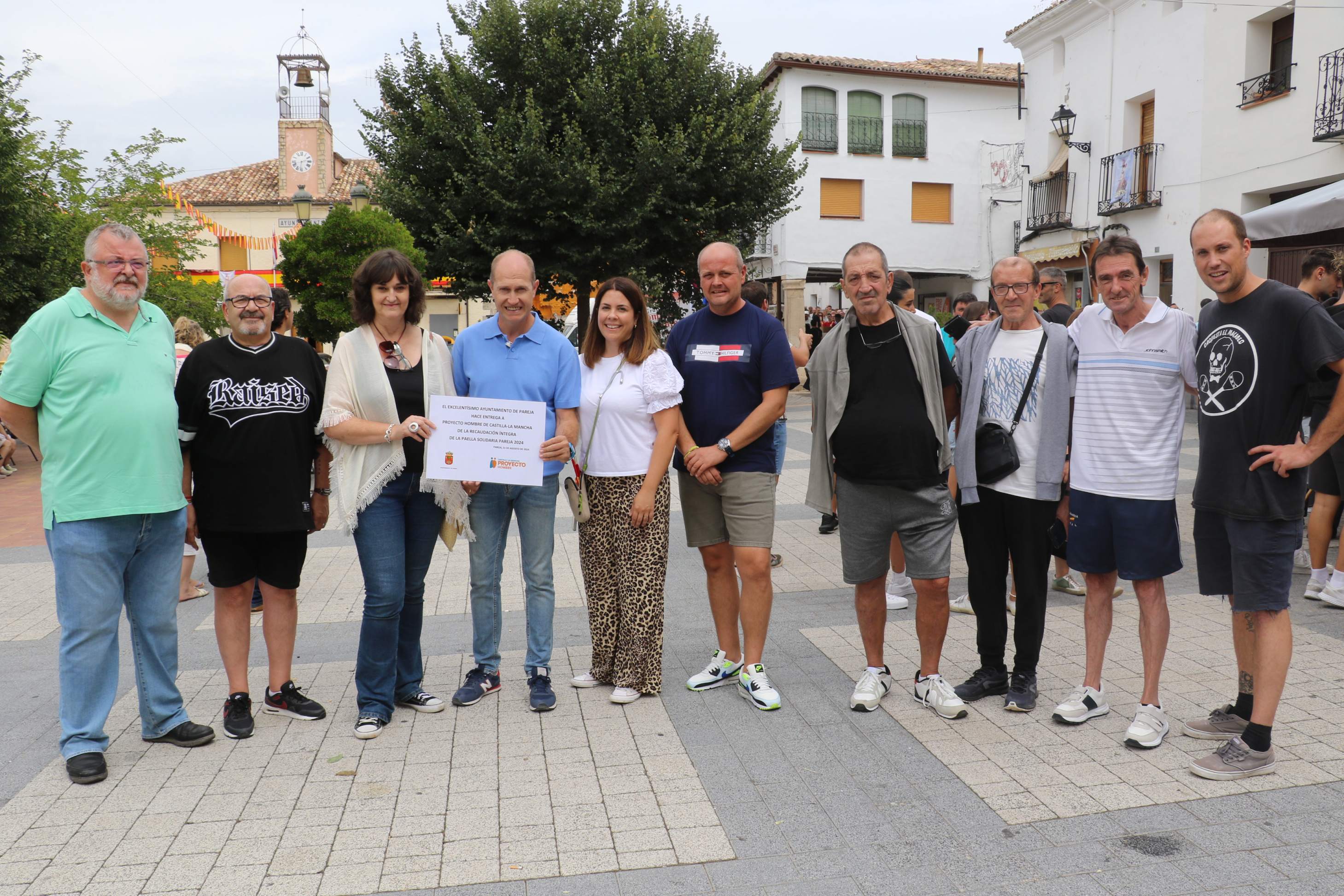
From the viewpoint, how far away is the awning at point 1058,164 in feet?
72.0

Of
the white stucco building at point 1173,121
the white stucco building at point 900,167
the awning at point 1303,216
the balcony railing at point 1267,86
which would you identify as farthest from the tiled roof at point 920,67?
the awning at point 1303,216

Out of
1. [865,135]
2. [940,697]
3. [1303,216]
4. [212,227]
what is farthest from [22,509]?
[865,135]

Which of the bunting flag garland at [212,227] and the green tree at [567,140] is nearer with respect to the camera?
the green tree at [567,140]

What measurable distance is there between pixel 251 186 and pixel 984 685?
53.1 metres

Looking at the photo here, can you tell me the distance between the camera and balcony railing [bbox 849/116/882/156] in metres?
31.9

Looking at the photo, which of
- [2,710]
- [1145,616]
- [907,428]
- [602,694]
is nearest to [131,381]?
[2,710]

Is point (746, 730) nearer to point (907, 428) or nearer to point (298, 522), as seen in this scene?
point (907, 428)

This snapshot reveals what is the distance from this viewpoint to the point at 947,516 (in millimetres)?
4230

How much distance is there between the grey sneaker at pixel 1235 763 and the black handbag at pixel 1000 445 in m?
1.31

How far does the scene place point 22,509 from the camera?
10.8 meters

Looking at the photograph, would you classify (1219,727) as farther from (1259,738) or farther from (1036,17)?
(1036,17)

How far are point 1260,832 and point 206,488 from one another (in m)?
4.11

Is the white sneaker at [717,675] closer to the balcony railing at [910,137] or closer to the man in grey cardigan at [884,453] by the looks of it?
the man in grey cardigan at [884,453]

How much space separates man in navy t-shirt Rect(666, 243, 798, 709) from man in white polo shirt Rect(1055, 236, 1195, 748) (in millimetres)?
1263
